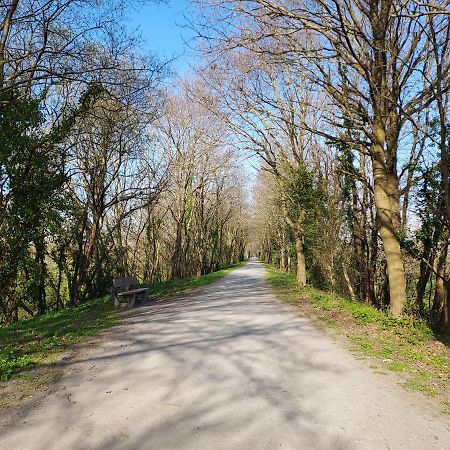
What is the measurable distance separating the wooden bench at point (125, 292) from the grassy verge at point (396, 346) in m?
5.16

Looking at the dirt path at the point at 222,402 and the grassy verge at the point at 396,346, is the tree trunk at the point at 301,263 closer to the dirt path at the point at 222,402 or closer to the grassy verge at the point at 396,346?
the grassy verge at the point at 396,346

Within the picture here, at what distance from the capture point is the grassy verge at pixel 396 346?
191 inches

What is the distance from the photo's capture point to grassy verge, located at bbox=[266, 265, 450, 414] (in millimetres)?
4859

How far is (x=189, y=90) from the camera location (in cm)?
1839

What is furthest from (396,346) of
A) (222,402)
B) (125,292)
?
(125,292)

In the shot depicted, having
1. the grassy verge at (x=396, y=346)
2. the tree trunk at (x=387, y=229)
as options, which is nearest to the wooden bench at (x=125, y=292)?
the grassy verge at (x=396, y=346)

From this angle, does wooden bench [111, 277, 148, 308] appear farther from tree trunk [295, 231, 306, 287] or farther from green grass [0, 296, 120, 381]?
tree trunk [295, 231, 306, 287]

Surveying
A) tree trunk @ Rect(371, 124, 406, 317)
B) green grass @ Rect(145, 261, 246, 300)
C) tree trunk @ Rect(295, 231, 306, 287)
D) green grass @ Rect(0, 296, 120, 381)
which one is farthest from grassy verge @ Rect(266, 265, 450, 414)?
tree trunk @ Rect(295, 231, 306, 287)

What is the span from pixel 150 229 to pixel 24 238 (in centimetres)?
1839

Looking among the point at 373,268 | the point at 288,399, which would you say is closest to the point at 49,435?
the point at 288,399

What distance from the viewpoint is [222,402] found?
4086 mm

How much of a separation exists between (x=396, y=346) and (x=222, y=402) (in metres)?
3.73

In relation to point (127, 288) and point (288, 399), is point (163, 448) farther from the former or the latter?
point (127, 288)

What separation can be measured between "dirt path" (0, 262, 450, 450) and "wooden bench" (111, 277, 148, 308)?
17.5 ft
